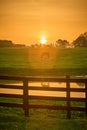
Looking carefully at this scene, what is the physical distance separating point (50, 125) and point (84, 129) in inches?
58.6

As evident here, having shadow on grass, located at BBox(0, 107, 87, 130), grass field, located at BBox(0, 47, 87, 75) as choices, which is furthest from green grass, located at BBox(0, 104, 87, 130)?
grass field, located at BBox(0, 47, 87, 75)

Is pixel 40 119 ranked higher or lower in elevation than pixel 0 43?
lower

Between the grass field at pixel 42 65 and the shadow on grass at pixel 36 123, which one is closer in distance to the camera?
the shadow on grass at pixel 36 123

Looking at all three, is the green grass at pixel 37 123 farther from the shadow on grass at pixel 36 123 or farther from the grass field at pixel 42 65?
the grass field at pixel 42 65

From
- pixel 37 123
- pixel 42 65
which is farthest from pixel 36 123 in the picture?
pixel 42 65

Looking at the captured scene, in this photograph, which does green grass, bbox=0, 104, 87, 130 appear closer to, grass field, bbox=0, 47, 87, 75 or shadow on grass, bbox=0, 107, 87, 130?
shadow on grass, bbox=0, 107, 87, 130

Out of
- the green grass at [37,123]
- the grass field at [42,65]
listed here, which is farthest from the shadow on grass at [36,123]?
the grass field at [42,65]

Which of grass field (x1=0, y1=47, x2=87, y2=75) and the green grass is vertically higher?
grass field (x1=0, y1=47, x2=87, y2=75)

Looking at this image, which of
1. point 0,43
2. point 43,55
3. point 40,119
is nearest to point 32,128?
point 40,119

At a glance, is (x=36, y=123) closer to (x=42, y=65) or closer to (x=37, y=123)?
(x=37, y=123)

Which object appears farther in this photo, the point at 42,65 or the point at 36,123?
the point at 42,65

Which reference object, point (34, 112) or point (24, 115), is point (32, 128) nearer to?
point (24, 115)

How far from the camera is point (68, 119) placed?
774 inches

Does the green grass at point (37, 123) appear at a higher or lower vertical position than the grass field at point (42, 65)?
lower
